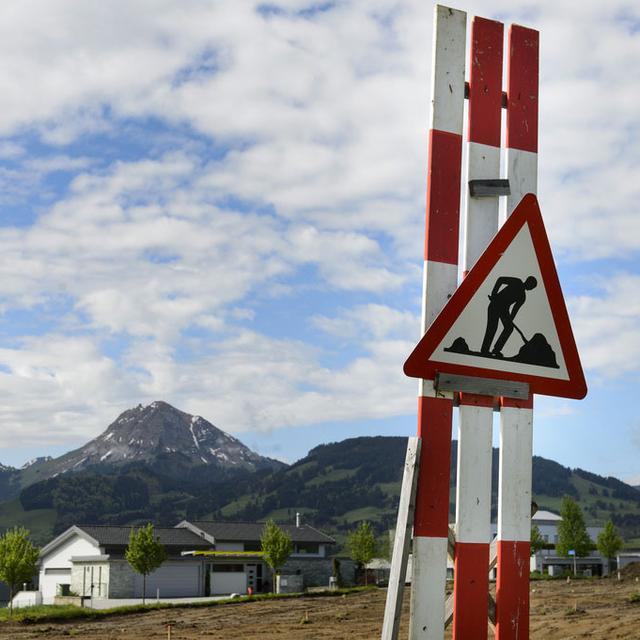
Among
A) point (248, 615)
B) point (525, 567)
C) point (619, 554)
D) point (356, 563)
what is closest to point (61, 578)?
point (356, 563)

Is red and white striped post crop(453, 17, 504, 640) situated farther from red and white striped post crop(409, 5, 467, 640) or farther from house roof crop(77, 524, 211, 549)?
house roof crop(77, 524, 211, 549)

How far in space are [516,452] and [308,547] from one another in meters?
74.1

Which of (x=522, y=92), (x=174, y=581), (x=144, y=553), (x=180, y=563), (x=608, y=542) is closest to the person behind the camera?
(x=522, y=92)

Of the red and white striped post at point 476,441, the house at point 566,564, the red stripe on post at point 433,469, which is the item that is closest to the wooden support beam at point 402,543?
the red stripe on post at point 433,469

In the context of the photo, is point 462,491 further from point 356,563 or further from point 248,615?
point 356,563

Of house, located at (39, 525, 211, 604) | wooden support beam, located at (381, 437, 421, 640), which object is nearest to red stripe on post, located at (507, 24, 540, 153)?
wooden support beam, located at (381, 437, 421, 640)

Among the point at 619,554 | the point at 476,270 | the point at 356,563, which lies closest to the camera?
the point at 476,270

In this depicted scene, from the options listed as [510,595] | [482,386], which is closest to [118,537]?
[510,595]

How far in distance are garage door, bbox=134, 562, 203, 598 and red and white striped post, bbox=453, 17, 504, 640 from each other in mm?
60424

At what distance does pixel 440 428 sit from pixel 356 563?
73.1 meters

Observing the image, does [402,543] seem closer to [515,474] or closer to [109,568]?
[515,474]

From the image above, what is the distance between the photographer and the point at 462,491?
4.64 m

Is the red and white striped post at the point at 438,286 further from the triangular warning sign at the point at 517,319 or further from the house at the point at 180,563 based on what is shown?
the house at the point at 180,563

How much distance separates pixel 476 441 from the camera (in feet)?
15.2
